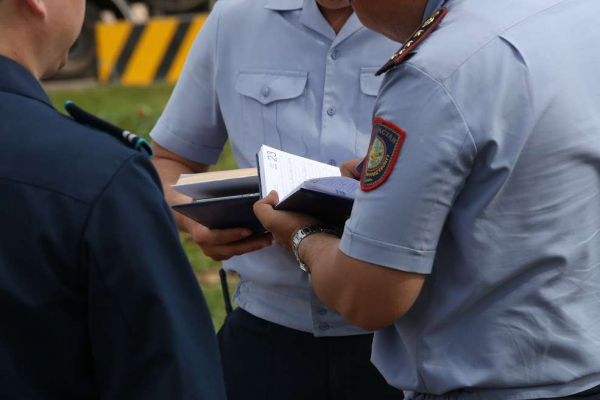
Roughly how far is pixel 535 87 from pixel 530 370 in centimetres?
45

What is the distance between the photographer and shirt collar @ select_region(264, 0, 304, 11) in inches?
88.2

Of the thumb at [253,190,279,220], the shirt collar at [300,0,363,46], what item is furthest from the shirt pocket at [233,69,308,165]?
the thumb at [253,190,279,220]

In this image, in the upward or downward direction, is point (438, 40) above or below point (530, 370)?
above

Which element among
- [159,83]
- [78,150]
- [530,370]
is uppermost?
[78,150]

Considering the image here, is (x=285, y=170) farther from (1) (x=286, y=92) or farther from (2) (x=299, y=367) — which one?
(2) (x=299, y=367)

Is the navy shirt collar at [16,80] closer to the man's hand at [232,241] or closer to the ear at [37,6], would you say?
the ear at [37,6]

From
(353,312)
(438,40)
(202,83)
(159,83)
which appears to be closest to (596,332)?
(353,312)

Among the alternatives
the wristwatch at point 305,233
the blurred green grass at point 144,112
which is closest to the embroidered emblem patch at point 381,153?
the wristwatch at point 305,233

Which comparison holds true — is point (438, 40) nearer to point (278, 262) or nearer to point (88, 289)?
point (88, 289)

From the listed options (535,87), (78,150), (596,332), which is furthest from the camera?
(596,332)

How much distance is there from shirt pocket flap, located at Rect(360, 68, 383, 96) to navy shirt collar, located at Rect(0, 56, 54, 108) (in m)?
0.98

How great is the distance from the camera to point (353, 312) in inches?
62.9

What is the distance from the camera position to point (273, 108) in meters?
2.22

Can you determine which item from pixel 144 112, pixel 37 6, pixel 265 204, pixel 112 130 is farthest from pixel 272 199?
pixel 144 112
